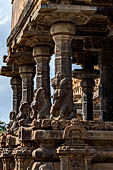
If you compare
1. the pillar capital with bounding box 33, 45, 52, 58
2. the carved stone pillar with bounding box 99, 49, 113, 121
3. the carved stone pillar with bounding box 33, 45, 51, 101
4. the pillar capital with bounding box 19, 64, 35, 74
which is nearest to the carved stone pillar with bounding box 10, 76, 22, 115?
the pillar capital with bounding box 19, 64, 35, 74

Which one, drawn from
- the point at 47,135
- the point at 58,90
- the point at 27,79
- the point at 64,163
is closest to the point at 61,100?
the point at 58,90

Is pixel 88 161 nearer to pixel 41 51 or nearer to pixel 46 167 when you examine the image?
pixel 46 167

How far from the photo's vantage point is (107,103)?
19.6 m

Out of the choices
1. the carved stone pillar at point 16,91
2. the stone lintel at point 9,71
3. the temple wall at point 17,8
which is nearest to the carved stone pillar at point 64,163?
the temple wall at point 17,8

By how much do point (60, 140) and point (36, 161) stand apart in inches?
38.6

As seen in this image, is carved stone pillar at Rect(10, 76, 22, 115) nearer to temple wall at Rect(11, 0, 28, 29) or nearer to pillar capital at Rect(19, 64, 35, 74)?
pillar capital at Rect(19, 64, 35, 74)

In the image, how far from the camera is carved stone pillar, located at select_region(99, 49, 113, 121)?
62.8ft

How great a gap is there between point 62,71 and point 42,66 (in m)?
3.62

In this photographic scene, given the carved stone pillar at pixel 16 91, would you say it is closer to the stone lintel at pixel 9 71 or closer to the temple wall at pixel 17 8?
the stone lintel at pixel 9 71

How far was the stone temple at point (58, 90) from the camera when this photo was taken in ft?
41.2

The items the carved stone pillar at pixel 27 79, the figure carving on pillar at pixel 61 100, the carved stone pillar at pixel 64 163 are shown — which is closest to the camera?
the carved stone pillar at pixel 64 163

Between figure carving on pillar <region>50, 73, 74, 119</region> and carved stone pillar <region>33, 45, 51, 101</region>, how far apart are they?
3.94 meters

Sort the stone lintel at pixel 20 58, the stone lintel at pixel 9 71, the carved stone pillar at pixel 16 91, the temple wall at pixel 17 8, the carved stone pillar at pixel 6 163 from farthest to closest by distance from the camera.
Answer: the carved stone pillar at pixel 16 91, the stone lintel at pixel 9 71, the stone lintel at pixel 20 58, the temple wall at pixel 17 8, the carved stone pillar at pixel 6 163

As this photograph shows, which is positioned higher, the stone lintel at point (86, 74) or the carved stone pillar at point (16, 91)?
the stone lintel at point (86, 74)
